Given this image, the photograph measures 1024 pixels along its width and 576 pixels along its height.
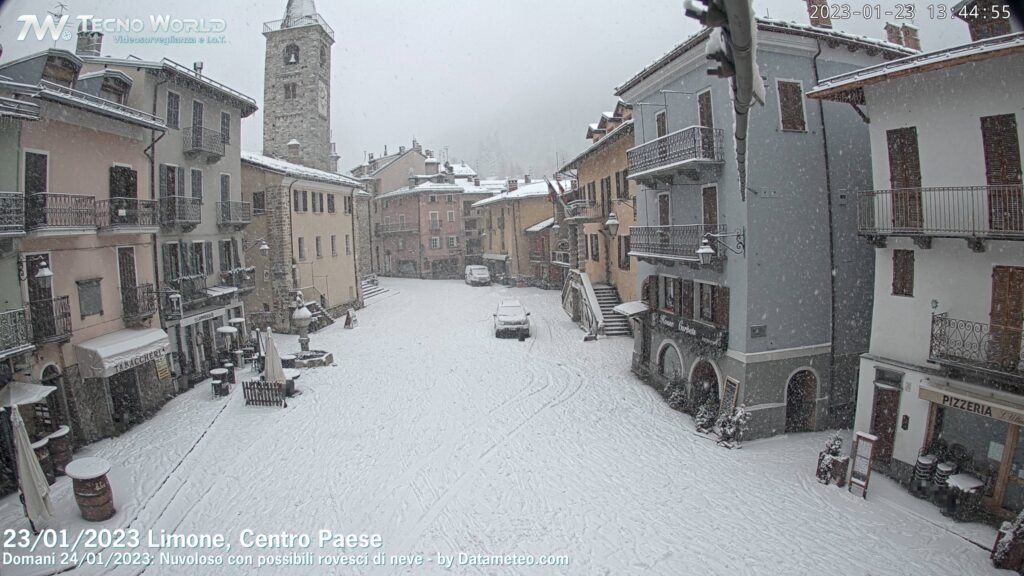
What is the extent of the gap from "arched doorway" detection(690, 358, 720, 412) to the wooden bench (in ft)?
45.7

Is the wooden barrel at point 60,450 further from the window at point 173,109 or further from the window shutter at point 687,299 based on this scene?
the window shutter at point 687,299

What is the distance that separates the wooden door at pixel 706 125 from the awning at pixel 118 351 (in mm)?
18030

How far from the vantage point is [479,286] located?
4816 centimetres

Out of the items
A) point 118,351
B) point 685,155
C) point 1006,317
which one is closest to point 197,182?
point 118,351

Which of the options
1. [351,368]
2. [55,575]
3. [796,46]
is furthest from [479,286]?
[55,575]

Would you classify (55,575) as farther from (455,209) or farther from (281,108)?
(455,209)

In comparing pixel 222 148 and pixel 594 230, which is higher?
pixel 222 148

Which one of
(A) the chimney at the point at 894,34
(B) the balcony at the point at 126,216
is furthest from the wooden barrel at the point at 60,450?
(A) the chimney at the point at 894,34

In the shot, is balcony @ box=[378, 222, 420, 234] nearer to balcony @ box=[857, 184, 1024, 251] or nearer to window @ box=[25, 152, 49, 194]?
window @ box=[25, 152, 49, 194]

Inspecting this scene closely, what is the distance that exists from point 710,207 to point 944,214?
231 inches

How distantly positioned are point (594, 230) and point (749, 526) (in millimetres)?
22925

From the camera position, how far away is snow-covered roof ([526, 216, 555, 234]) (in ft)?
139

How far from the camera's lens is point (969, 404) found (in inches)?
412

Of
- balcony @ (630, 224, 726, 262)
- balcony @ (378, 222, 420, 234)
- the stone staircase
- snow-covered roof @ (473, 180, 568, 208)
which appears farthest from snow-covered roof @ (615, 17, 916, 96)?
balcony @ (378, 222, 420, 234)
